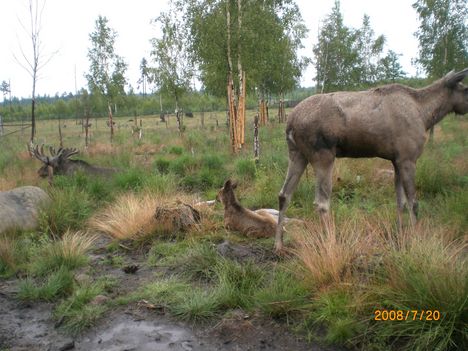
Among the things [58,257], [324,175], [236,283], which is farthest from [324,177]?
[58,257]

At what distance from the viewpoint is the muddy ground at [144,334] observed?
143 inches

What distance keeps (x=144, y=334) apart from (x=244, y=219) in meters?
2.86

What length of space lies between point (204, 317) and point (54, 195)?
5.08 m

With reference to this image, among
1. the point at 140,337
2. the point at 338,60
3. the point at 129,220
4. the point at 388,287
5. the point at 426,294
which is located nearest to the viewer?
the point at 426,294

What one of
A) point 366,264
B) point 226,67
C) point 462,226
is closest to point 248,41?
point 226,67

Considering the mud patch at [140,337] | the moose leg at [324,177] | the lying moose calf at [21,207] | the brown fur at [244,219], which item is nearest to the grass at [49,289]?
the mud patch at [140,337]

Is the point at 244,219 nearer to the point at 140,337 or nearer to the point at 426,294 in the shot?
the point at 140,337

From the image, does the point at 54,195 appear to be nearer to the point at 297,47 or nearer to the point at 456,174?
the point at 456,174

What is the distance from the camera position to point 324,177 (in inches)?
197

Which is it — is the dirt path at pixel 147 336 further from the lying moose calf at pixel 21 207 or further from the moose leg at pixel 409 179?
the lying moose calf at pixel 21 207

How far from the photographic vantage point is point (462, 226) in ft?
17.5

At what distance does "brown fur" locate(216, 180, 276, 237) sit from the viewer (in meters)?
6.38

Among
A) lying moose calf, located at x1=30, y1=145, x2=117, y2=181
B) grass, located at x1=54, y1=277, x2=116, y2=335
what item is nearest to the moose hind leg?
grass, located at x1=54, y1=277, x2=116, y2=335

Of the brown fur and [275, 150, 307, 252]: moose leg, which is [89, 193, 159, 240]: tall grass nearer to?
the brown fur
